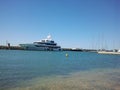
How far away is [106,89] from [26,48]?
104 metres

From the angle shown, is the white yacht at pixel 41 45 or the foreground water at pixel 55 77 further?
the white yacht at pixel 41 45

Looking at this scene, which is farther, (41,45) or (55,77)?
(41,45)

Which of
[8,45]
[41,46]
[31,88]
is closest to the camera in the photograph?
[31,88]

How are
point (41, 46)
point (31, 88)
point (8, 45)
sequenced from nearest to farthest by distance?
point (31, 88)
point (41, 46)
point (8, 45)

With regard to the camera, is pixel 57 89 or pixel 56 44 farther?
pixel 56 44

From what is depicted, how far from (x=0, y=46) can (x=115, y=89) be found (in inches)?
4516

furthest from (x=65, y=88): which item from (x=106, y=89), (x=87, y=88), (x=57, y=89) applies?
(x=106, y=89)

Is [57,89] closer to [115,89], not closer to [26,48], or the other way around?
[115,89]

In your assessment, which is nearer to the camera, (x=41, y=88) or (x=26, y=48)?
(x=41, y=88)

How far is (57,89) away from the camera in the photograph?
12500 millimetres

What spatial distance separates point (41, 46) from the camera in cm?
11375

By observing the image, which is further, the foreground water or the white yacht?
the white yacht

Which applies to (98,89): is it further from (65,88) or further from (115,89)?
(65,88)

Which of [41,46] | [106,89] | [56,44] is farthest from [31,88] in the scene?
[56,44]
